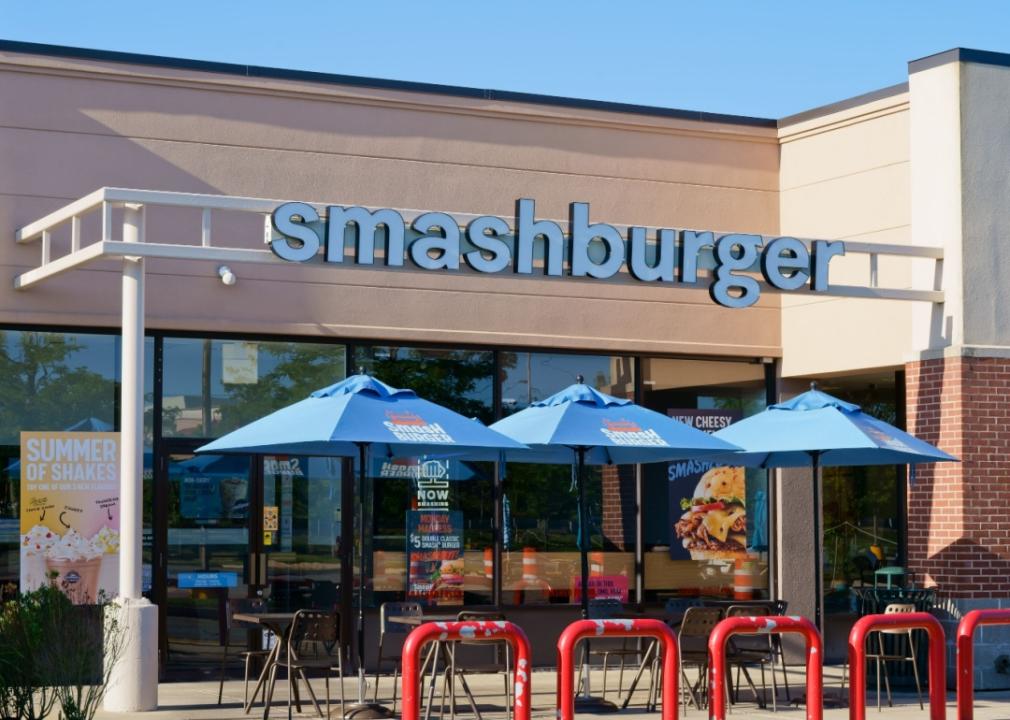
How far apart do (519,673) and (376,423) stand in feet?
9.76

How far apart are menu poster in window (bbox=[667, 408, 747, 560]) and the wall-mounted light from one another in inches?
198

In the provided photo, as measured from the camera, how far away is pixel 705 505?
661 inches

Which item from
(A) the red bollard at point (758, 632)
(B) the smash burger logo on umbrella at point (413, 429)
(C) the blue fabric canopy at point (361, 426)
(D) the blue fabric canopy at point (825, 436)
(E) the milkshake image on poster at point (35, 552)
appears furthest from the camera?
(E) the milkshake image on poster at point (35, 552)

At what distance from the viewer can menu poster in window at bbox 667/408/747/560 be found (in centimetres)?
1667

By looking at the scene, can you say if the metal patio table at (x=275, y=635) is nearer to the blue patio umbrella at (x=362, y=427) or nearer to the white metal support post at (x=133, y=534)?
the blue patio umbrella at (x=362, y=427)

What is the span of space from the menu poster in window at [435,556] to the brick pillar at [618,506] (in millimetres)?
1704

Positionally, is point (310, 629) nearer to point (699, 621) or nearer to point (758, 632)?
point (699, 621)

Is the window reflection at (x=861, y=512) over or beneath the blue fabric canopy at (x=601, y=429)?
beneath

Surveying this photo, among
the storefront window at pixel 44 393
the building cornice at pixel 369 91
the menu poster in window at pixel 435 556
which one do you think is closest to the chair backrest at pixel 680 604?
the menu poster in window at pixel 435 556

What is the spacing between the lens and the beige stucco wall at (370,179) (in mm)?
14375

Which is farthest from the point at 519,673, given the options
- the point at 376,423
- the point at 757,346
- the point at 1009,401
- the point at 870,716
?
the point at 757,346

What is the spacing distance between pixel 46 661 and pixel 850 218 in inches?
424

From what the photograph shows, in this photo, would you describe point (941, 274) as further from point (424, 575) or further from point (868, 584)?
point (424, 575)

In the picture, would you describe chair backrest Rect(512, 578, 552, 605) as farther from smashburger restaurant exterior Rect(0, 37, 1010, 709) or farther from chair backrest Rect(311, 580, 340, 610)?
chair backrest Rect(311, 580, 340, 610)
